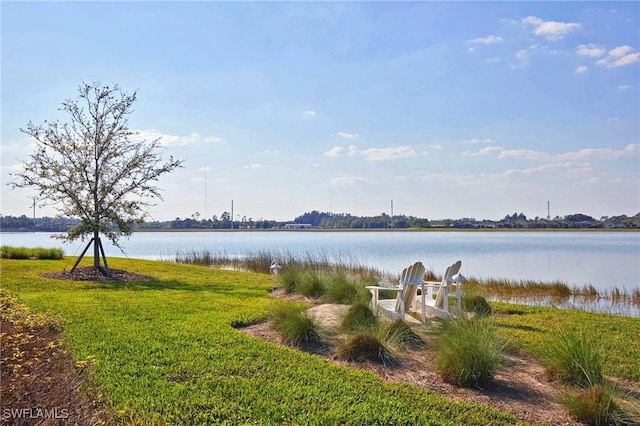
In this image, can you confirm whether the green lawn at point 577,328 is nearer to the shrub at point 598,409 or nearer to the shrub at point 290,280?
the shrub at point 598,409

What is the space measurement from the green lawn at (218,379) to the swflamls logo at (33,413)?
61 cm

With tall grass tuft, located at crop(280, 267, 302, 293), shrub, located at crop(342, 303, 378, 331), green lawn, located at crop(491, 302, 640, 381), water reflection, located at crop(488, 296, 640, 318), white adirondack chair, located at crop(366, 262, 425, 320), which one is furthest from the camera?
water reflection, located at crop(488, 296, 640, 318)

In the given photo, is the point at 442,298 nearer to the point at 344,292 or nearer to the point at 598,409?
the point at 344,292

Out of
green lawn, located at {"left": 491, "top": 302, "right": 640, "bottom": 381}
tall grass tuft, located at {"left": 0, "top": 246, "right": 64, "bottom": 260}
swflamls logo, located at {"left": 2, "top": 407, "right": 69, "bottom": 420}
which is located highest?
tall grass tuft, located at {"left": 0, "top": 246, "right": 64, "bottom": 260}

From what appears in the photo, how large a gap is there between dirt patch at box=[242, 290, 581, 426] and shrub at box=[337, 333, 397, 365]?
4.1 inches

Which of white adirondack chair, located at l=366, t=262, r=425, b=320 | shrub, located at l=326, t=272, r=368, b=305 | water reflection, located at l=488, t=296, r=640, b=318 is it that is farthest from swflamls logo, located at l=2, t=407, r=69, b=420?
water reflection, located at l=488, t=296, r=640, b=318

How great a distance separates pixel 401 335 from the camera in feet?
20.6

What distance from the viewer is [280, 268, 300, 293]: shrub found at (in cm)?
1185

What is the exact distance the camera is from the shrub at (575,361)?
15.5 feet

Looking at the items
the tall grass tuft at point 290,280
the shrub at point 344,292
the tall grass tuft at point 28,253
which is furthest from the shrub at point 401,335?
the tall grass tuft at point 28,253

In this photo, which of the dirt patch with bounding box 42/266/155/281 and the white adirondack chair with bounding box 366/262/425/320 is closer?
the white adirondack chair with bounding box 366/262/425/320

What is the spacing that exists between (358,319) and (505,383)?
227 cm

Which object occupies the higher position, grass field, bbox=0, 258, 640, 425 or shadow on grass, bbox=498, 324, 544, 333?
grass field, bbox=0, 258, 640, 425

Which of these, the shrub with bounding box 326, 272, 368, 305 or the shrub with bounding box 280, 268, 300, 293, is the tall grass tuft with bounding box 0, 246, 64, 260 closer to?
the shrub with bounding box 280, 268, 300, 293
